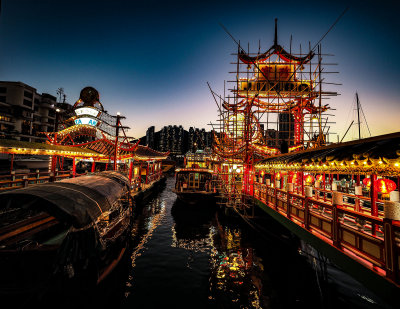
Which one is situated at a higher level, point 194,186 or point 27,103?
point 27,103

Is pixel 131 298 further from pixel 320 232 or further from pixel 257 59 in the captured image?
pixel 257 59

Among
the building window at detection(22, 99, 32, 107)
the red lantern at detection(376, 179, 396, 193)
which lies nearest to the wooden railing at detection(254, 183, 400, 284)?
the red lantern at detection(376, 179, 396, 193)

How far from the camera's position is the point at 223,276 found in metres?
8.48

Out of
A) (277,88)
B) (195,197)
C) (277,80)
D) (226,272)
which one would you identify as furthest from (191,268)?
(277,80)

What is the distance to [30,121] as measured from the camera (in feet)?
148

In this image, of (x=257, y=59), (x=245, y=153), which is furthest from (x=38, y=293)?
(x=257, y=59)

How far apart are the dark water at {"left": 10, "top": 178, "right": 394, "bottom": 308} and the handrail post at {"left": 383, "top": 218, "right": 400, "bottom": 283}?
14.4 feet

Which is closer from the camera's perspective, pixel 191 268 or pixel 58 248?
pixel 58 248

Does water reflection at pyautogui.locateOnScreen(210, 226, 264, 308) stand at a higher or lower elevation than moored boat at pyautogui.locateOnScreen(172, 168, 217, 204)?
lower

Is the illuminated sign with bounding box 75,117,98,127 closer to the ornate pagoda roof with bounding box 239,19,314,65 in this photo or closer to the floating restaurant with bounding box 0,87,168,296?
the floating restaurant with bounding box 0,87,168,296

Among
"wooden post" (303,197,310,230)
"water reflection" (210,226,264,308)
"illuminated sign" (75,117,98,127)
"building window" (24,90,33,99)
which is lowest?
"water reflection" (210,226,264,308)

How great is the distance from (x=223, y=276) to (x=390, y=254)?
6.61 meters

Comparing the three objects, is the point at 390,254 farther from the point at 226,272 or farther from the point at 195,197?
the point at 195,197

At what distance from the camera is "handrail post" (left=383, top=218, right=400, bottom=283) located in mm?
3666
